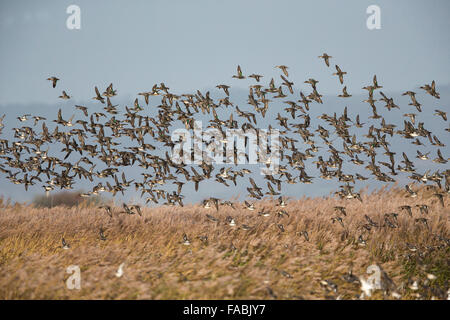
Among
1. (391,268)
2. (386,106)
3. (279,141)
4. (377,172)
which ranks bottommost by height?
(391,268)

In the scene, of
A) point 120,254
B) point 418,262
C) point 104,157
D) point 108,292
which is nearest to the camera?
point 108,292

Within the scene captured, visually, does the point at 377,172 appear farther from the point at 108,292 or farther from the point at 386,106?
the point at 108,292

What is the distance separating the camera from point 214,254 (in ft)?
46.0

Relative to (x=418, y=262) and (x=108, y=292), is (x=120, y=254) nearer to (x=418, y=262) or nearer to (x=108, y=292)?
(x=108, y=292)

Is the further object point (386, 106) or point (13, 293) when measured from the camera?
point (386, 106)

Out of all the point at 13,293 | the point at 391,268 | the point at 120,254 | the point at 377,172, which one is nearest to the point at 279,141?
the point at 377,172

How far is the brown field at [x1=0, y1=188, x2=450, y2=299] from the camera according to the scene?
11.8 m

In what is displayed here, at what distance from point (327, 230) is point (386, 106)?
18.0 ft

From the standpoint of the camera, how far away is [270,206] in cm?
2216

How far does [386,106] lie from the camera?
1820 centimetres

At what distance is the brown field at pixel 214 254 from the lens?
1177 cm
